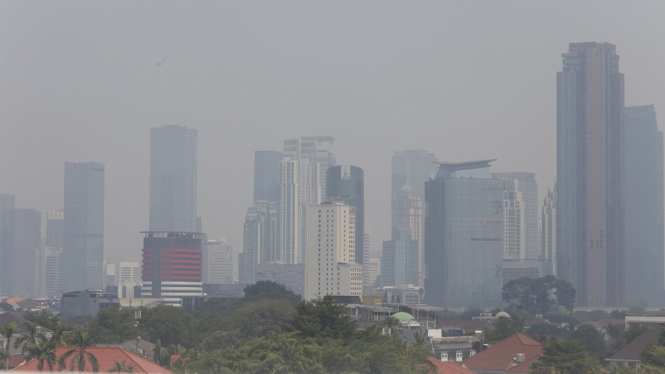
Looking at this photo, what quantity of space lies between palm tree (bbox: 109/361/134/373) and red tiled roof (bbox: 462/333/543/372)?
3226 cm

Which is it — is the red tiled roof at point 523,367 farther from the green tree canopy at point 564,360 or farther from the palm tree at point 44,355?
the palm tree at point 44,355

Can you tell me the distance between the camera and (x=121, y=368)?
4519cm

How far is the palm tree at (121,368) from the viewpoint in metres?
43.8

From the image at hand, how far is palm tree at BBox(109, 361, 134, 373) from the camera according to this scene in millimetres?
43819

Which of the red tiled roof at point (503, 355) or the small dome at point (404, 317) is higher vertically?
the small dome at point (404, 317)

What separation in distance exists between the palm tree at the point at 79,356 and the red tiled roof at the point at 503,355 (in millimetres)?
33723

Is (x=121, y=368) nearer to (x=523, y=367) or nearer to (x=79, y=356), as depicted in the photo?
(x=79, y=356)

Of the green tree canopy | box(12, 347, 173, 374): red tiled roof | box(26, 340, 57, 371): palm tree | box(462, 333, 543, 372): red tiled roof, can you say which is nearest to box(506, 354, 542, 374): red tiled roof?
box(462, 333, 543, 372): red tiled roof

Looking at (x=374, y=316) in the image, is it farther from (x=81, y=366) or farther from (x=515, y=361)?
(x=81, y=366)

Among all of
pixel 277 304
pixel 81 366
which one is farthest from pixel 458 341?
pixel 81 366

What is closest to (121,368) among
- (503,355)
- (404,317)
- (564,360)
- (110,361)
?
(110,361)

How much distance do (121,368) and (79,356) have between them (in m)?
1.80

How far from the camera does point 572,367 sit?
57875 millimetres

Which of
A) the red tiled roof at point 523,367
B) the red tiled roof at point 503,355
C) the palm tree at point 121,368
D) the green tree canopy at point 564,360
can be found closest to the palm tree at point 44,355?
the palm tree at point 121,368
